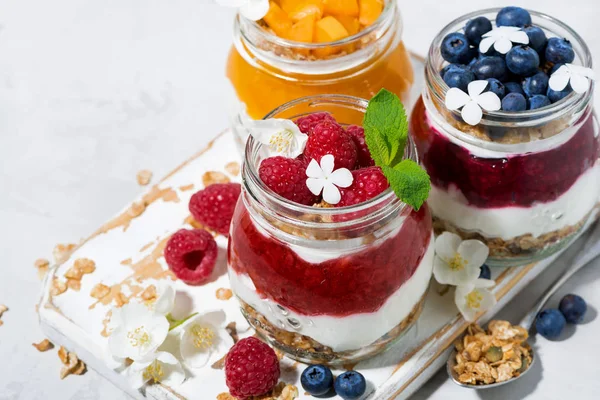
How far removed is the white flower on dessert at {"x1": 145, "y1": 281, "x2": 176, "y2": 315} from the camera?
1.63m

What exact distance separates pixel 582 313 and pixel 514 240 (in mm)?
236

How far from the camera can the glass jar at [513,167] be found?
58.9 inches

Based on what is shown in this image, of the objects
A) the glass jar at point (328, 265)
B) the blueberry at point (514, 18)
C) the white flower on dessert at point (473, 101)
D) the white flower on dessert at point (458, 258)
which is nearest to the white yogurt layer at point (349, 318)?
the glass jar at point (328, 265)

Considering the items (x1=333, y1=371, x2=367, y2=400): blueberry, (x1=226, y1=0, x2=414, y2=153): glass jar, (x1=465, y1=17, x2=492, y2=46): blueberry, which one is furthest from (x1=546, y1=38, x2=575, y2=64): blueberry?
(x1=333, y1=371, x2=367, y2=400): blueberry

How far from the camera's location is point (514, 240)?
5.41ft

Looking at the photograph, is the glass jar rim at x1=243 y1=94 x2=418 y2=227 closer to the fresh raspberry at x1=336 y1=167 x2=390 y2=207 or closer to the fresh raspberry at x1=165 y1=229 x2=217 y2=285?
the fresh raspberry at x1=336 y1=167 x2=390 y2=207

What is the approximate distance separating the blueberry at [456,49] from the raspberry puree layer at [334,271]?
0.97 feet

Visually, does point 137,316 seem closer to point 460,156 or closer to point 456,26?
point 460,156

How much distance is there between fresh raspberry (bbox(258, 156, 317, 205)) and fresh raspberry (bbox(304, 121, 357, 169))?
4cm

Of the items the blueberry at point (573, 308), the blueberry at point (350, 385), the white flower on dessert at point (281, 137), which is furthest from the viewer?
the blueberry at point (573, 308)

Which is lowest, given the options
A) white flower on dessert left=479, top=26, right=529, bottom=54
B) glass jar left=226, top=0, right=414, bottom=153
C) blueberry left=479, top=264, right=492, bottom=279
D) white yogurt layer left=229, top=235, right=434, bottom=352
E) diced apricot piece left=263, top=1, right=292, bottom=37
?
blueberry left=479, top=264, right=492, bottom=279

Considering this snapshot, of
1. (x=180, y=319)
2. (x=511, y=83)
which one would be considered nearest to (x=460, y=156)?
(x=511, y=83)

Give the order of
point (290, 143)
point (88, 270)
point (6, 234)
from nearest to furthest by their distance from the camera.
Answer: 1. point (290, 143)
2. point (88, 270)
3. point (6, 234)

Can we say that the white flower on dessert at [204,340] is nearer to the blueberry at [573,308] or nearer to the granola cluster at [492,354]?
the granola cluster at [492,354]
